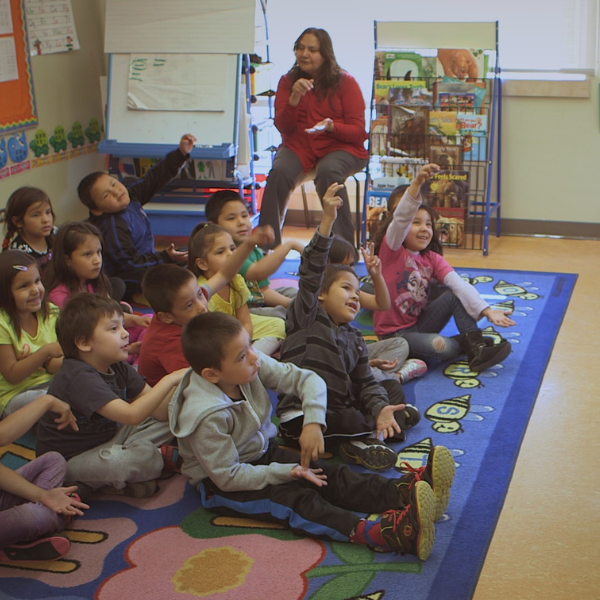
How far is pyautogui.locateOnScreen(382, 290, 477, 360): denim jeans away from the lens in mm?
2764

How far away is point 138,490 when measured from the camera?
1993mm

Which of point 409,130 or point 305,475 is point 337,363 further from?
point 409,130

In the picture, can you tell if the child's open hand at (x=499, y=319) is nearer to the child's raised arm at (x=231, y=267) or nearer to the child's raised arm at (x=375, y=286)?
the child's raised arm at (x=375, y=286)

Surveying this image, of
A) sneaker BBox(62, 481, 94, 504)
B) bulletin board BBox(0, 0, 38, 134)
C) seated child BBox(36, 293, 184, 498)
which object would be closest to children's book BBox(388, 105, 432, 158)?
bulletin board BBox(0, 0, 38, 134)

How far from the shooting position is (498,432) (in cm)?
228

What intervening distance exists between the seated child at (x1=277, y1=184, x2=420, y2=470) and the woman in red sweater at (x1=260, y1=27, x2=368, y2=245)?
1548 mm

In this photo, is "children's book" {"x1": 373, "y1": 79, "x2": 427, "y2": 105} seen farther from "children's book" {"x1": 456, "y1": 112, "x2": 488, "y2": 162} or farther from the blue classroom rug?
the blue classroom rug

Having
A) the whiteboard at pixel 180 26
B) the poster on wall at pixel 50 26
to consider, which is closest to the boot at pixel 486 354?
the whiteboard at pixel 180 26

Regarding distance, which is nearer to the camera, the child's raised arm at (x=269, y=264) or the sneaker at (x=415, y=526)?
the sneaker at (x=415, y=526)

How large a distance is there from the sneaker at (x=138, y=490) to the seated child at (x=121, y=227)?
1320 mm

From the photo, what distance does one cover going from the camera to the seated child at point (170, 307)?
2219 millimetres

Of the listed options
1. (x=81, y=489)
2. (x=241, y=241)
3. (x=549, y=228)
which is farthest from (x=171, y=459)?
(x=549, y=228)

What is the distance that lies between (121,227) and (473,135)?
1.92 metres

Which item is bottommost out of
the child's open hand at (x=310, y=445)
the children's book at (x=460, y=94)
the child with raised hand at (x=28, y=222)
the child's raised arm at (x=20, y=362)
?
the child's open hand at (x=310, y=445)
